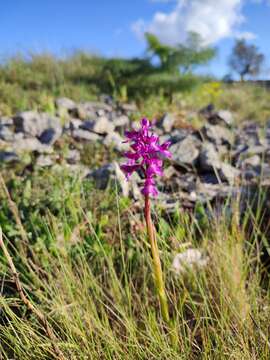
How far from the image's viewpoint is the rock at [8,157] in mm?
2924

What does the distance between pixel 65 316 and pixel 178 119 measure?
13.6 feet

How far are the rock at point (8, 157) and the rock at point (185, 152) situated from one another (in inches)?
50.2

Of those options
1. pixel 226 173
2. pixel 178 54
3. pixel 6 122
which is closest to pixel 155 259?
pixel 226 173

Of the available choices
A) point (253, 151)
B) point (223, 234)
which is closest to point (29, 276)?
point (223, 234)

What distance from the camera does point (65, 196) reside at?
2188 millimetres

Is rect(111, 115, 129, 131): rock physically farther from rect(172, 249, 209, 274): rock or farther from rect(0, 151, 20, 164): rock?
rect(172, 249, 209, 274): rock

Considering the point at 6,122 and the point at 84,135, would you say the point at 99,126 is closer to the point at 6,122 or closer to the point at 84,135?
the point at 84,135

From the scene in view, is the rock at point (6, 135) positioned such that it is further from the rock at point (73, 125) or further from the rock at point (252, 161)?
the rock at point (252, 161)

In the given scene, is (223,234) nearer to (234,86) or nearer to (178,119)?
(178,119)

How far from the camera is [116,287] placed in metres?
1.59

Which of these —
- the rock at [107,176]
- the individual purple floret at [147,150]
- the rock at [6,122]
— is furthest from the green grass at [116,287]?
the rock at [6,122]

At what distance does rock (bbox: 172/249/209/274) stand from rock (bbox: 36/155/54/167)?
4.59 ft

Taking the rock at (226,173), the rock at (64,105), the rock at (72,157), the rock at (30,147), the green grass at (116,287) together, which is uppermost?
the rock at (64,105)

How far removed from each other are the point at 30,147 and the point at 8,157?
0.37 metres
